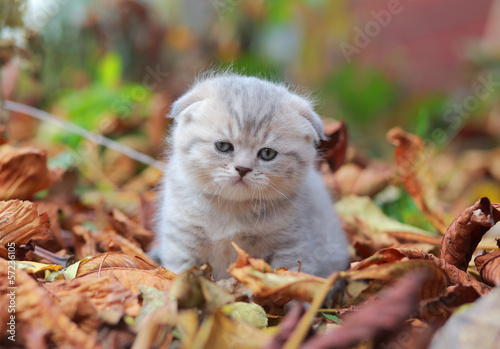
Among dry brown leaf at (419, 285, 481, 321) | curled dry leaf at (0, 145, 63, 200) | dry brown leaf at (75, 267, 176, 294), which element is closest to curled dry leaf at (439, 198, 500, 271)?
dry brown leaf at (419, 285, 481, 321)

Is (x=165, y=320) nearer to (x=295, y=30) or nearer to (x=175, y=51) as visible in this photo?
(x=175, y=51)

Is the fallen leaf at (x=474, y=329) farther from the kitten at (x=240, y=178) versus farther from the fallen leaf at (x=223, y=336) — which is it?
the kitten at (x=240, y=178)

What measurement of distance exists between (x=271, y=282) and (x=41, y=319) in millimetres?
622

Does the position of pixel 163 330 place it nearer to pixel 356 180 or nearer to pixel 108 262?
pixel 108 262

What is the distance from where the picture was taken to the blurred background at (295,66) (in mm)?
4137

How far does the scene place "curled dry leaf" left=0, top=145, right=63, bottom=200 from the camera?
200cm

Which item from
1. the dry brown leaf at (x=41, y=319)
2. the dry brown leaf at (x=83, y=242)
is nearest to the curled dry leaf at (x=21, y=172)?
the dry brown leaf at (x=83, y=242)

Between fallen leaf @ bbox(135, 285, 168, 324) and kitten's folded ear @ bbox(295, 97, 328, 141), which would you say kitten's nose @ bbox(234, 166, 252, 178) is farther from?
fallen leaf @ bbox(135, 285, 168, 324)

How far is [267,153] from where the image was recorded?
1.96m

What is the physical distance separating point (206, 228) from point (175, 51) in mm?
4378

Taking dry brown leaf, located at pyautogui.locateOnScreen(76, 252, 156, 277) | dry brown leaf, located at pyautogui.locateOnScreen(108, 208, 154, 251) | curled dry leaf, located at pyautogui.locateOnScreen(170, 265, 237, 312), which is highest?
curled dry leaf, located at pyautogui.locateOnScreen(170, 265, 237, 312)

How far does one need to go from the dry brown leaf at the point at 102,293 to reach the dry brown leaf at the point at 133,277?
98 millimetres

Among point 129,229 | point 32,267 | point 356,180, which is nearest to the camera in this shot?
point 32,267

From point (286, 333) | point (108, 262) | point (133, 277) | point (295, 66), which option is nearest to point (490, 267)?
point (286, 333)
